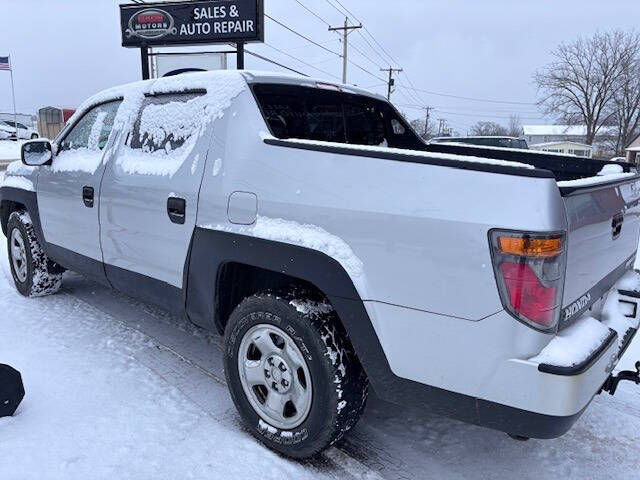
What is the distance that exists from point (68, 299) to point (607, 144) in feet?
228

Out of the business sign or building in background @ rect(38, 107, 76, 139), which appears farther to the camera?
building in background @ rect(38, 107, 76, 139)

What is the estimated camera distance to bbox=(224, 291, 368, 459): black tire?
2.32 metres

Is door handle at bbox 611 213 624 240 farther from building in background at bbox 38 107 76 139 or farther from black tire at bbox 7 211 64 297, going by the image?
building in background at bbox 38 107 76 139

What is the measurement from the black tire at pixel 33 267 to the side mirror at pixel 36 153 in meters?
0.63

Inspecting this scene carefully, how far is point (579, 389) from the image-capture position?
6.14ft

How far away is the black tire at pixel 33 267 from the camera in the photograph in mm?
4715

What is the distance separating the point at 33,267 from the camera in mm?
4738

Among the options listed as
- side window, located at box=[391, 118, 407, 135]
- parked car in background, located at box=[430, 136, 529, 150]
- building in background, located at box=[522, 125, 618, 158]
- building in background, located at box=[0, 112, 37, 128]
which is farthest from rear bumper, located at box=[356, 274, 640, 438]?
building in background, located at box=[0, 112, 37, 128]

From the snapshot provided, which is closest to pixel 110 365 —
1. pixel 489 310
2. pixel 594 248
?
pixel 489 310

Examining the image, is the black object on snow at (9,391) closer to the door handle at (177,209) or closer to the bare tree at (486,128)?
the door handle at (177,209)

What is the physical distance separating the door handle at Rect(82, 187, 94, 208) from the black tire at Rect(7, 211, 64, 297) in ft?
4.25

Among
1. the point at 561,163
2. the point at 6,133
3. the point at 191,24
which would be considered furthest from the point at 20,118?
the point at 561,163

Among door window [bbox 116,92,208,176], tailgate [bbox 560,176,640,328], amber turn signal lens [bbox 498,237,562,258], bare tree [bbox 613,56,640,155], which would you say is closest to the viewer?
amber turn signal lens [bbox 498,237,562,258]

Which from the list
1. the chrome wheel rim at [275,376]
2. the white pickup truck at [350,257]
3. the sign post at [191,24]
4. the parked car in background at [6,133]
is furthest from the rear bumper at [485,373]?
the parked car in background at [6,133]
